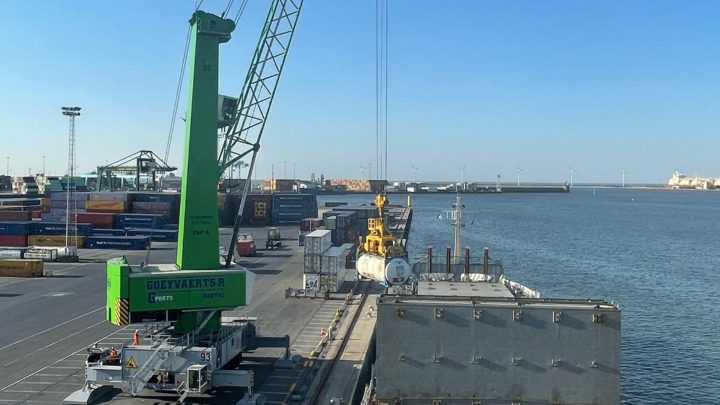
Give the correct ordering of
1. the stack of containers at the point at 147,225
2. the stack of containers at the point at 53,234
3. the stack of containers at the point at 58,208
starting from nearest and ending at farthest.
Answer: the stack of containers at the point at 53,234 → the stack of containers at the point at 147,225 → the stack of containers at the point at 58,208

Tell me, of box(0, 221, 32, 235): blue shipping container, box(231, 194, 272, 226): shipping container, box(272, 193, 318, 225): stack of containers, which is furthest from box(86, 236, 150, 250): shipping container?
box(272, 193, 318, 225): stack of containers

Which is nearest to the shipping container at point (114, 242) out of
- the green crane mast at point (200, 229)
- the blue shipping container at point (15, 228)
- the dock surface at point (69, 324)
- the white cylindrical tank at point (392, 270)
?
the blue shipping container at point (15, 228)

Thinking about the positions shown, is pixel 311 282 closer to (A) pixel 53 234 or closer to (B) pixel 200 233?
(B) pixel 200 233

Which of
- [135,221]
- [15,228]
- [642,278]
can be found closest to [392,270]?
[642,278]

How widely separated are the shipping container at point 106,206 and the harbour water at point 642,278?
2134 inches

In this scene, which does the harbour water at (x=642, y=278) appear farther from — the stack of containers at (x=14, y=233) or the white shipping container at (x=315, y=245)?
the stack of containers at (x=14, y=233)

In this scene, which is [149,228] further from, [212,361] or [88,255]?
[212,361]

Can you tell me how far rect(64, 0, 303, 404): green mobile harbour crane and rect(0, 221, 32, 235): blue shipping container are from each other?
66178 millimetres

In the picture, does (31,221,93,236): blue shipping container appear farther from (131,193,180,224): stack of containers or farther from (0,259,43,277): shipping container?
(0,259,43,277): shipping container

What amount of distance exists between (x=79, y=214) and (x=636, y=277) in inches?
3402

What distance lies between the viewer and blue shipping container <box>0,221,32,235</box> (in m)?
85.2

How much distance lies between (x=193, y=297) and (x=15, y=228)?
2821 inches

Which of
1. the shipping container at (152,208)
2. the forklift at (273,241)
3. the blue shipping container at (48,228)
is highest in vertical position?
the shipping container at (152,208)

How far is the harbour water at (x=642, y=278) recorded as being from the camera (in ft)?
130
